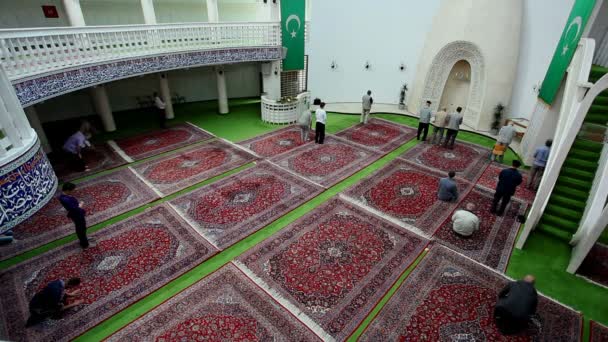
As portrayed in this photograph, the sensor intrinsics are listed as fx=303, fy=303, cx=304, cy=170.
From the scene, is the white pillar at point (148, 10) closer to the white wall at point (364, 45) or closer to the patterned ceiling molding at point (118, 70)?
the patterned ceiling molding at point (118, 70)

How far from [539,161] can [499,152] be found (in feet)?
5.01

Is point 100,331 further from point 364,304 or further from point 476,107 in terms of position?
point 476,107

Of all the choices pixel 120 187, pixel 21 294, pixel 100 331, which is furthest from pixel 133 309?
pixel 120 187

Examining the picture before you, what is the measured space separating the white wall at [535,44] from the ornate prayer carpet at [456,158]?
243 cm

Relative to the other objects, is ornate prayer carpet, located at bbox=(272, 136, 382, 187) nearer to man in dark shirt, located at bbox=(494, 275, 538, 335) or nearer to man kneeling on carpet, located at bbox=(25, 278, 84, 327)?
man in dark shirt, located at bbox=(494, 275, 538, 335)

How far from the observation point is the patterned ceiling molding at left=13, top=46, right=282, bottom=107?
5.79 m

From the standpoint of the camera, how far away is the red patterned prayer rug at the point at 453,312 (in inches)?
154

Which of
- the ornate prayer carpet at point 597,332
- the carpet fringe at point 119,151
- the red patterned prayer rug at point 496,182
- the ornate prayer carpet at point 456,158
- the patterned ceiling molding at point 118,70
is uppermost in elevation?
the patterned ceiling molding at point 118,70

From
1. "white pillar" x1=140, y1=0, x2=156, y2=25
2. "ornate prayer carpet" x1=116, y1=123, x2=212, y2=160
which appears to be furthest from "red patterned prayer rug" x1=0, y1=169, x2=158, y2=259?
"white pillar" x1=140, y1=0, x2=156, y2=25

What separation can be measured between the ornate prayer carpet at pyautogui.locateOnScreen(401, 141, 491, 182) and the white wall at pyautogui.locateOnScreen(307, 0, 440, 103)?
4710 millimetres

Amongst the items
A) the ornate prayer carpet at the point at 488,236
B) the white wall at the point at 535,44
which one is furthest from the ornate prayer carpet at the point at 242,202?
the white wall at the point at 535,44

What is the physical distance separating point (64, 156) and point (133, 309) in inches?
241

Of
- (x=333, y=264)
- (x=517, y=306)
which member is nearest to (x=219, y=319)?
(x=333, y=264)

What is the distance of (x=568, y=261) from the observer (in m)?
5.16
